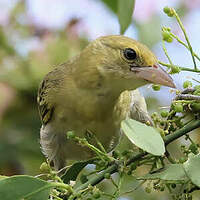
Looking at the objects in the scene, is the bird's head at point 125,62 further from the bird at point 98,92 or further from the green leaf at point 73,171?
the green leaf at point 73,171

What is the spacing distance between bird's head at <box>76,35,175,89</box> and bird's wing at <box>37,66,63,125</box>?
22cm

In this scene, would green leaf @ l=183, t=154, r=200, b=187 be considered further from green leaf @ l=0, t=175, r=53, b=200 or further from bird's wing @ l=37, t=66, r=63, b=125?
bird's wing @ l=37, t=66, r=63, b=125

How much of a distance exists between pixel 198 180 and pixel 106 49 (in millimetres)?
1210

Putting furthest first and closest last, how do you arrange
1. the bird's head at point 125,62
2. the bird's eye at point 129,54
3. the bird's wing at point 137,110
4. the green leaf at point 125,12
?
the bird's wing at point 137,110
the bird's eye at point 129,54
the bird's head at point 125,62
the green leaf at point 125,12

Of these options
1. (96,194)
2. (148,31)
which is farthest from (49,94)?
(96,194)

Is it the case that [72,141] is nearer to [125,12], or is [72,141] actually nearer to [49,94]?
[49,94]

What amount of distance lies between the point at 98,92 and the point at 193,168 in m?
1.08

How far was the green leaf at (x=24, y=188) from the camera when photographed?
146cm

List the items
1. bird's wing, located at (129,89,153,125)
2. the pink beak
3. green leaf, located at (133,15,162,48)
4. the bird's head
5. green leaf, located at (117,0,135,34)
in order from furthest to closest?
green leaf, located at (133,15,162,48), bird's wing, located at (129,89,153,125), the bird's head, the pink beak, green leaf, located at (117,0,135,34)

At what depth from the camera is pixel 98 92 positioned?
246cm

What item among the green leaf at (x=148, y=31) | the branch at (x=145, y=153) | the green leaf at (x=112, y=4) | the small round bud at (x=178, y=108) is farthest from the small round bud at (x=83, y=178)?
the green leaf at (x=148, y=31)

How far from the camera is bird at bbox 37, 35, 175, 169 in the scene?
89.7 inches

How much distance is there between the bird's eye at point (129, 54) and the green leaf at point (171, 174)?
82cm

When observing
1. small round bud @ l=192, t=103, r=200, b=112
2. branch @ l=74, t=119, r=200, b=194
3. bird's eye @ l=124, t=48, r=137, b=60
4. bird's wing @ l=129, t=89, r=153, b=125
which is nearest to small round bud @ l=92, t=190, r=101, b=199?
branch @ l=74, t=119, r=200, b=194
